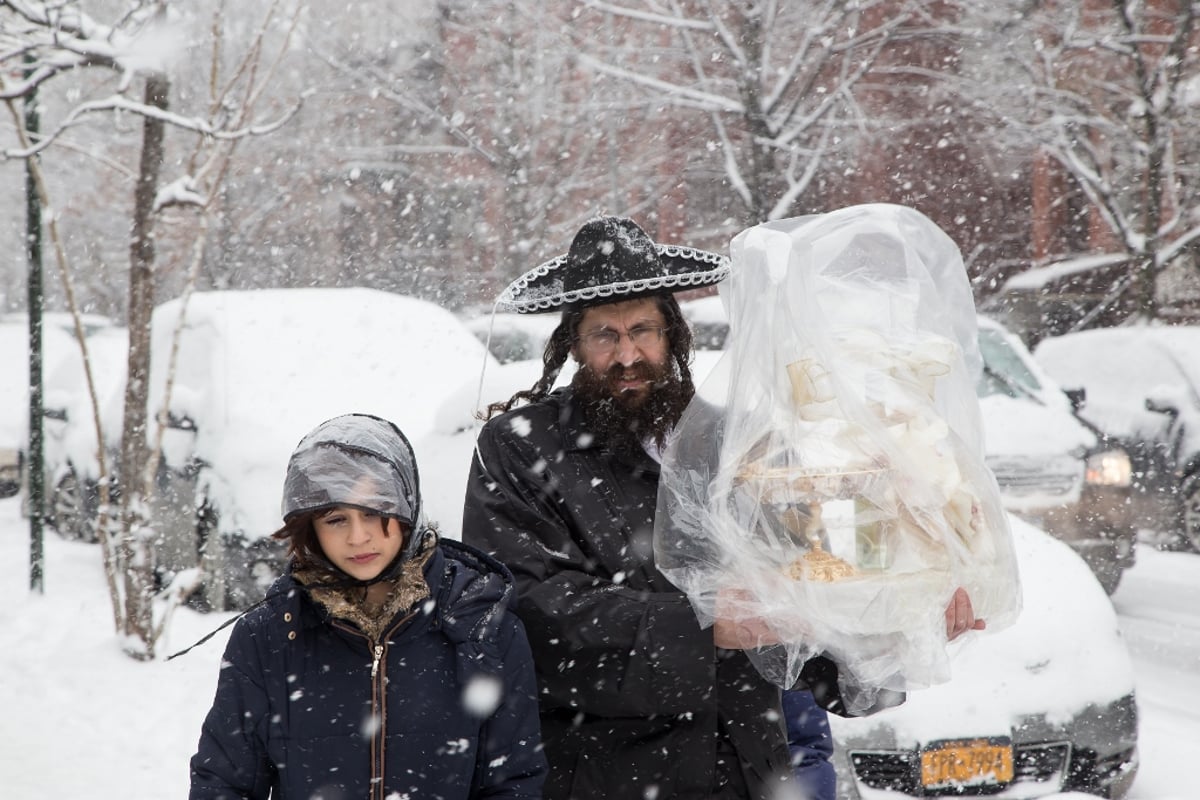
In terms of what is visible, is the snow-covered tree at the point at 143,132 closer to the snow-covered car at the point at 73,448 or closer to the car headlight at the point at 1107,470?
the snow-covered car at the point at 73,448

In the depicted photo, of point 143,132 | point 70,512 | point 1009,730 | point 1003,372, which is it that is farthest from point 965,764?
point 70,512

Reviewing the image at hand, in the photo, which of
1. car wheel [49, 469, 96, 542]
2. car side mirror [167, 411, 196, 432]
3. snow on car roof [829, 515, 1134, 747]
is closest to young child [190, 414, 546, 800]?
snow on car roof [829, 515, 1134, 747]

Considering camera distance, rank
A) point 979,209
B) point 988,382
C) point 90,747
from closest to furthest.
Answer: point 90,747 < point 988,382 < point 979,209

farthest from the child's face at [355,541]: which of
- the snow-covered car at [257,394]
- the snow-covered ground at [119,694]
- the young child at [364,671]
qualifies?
the snow-covered car at [257,394]

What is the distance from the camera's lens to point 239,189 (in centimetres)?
1861

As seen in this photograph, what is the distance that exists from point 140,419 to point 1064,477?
5640 millimetres

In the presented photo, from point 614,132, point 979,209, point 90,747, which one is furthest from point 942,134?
point 90,747

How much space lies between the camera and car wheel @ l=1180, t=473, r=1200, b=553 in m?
10.2

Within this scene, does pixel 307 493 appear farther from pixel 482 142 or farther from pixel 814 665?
pixel 482 142

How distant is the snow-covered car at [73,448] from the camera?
927 cm

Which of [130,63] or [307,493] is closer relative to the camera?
[307,493]

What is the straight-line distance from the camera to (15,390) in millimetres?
13711

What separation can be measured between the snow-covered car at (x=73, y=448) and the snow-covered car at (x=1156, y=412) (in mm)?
7373

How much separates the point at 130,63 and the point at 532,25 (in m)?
8.83
